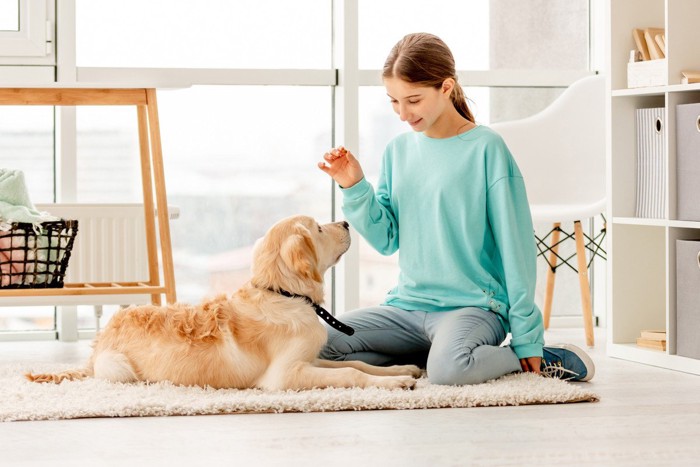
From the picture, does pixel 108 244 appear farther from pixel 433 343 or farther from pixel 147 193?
pixel 433 343

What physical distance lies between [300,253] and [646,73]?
4.36ft

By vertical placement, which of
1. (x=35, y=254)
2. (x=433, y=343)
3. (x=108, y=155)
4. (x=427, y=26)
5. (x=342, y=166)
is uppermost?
(x=427, y=26)

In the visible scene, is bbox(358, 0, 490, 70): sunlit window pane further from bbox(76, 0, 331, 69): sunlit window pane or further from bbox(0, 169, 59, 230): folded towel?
bbox(0, 169, 59, 230): folded towel

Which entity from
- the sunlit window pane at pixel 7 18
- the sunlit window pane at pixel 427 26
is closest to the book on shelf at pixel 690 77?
the sunlit window pane at pixel 427 26

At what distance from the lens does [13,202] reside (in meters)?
2.91

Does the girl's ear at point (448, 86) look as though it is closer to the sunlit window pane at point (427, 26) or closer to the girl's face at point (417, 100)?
the girl's face at point (417, 100)

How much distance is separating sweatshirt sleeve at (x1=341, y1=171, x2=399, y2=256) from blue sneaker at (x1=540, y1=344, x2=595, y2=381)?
1.72 ft

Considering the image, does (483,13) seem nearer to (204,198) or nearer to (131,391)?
(204,198)

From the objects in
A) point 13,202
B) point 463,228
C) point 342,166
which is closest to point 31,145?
point 13,202

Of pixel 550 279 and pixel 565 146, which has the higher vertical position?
pixel 565 146

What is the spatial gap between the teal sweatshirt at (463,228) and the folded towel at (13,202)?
3.05 feet

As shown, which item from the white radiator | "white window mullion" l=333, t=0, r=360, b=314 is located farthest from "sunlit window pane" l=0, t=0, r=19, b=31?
"white window mullion" l=333, t=0, r=360, b=314

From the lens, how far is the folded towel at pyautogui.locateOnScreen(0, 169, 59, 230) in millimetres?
2863

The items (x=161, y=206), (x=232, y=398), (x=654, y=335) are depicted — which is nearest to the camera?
(x=232, y=398)
